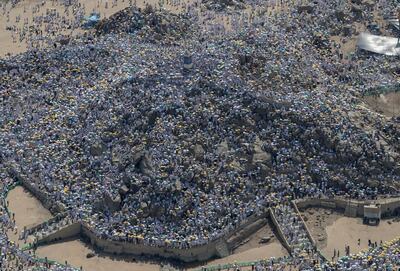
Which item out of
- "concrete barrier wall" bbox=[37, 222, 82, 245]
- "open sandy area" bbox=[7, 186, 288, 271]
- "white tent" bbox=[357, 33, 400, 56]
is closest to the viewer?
"open sandy area" bbox=[7, 186, 288, 271]

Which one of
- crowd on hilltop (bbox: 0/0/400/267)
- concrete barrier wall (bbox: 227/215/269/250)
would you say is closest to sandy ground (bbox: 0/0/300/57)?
crowd on hilltop (bbox: 0/0/400/267)

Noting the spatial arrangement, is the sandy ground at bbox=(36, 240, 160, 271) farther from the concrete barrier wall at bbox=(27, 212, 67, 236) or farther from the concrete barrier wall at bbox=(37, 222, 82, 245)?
the concrete barrier wall at bbox=(27, 212, 67, 236)

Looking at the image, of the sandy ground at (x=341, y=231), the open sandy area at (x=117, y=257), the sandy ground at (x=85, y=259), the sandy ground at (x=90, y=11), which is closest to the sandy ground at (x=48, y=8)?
the sandy ground at (x=90, y=11)

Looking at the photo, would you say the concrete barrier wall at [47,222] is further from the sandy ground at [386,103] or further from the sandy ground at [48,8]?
the sandy ground at [48,8]

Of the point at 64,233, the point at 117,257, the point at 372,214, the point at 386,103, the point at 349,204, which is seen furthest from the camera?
the point at 386,103

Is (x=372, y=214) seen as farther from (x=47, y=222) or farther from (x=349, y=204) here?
(x=47, y=222)

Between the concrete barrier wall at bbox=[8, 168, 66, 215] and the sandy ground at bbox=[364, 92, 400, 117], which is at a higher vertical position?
the sandy ground at bbox=[364, 92, 400, 117]

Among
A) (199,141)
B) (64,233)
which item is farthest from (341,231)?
(64,233)
